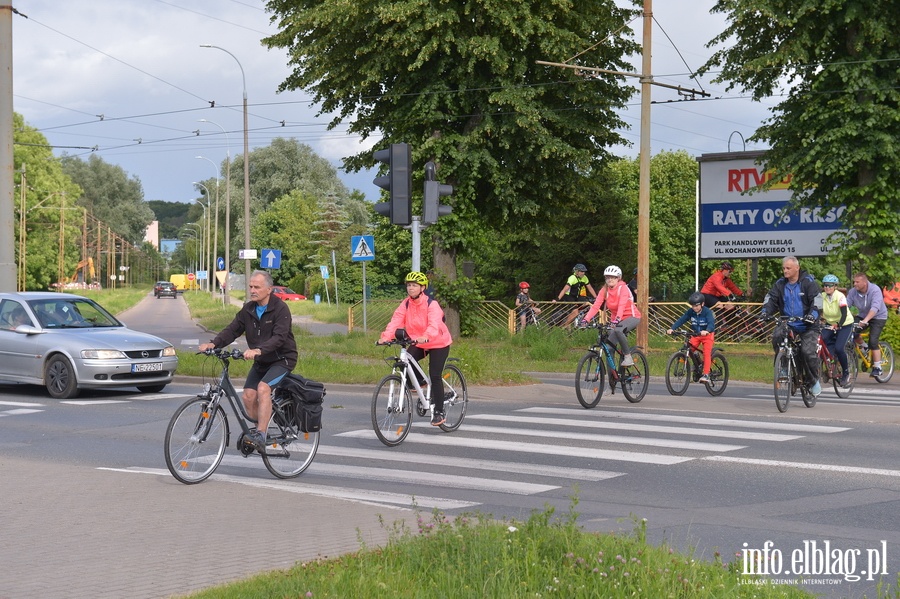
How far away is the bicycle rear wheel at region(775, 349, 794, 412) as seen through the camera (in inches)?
567

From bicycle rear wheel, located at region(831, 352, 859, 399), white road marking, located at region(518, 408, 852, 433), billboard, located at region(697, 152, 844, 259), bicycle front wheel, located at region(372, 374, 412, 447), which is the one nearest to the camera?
bicycle front wheel, located at region(372, 374, 412, 447)

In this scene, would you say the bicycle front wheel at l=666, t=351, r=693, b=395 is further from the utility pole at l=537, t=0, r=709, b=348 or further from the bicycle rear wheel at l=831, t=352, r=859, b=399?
the utility pole at l=537, t=0, r=709, b=348

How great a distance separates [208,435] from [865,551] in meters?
5.17

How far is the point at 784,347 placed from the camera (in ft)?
47.4

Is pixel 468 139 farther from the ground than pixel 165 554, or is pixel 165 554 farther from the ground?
pixel 468 139

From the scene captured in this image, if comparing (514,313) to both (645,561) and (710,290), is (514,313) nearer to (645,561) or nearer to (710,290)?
(710,290)

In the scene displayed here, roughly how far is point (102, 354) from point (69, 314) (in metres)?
1.55

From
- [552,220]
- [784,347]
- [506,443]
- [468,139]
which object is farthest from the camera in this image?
[552,220]

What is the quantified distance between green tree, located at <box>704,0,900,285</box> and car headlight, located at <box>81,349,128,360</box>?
14.6 m

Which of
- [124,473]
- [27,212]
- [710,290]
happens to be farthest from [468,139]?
[27,212]

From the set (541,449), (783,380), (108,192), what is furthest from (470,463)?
(108,192)

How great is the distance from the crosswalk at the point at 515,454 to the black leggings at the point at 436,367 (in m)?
0.43

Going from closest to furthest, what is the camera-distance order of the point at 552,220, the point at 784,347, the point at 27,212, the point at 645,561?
the point at 645,561, the point at 784,347, the point at 552,220, the point at 27,212

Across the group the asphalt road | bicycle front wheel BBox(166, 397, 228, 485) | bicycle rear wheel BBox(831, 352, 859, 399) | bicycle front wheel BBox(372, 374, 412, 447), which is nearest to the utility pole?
bicycle rear wheel BBox(831, 352, 859, 399)
